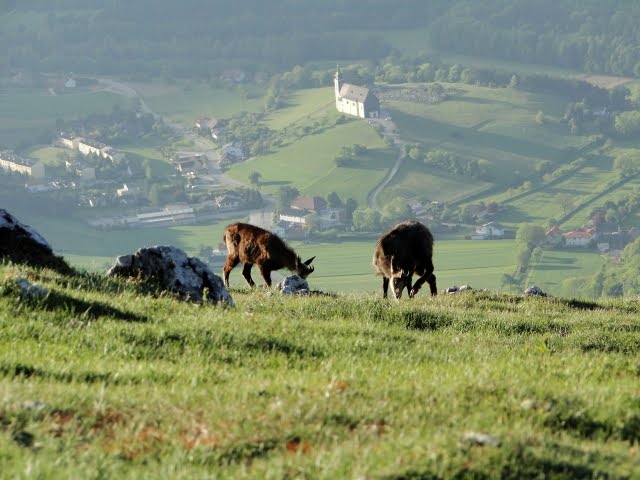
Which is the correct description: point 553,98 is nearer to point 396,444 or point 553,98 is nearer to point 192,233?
point 192,233

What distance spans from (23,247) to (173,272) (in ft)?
9.70

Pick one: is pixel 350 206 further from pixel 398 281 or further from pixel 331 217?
pixel 398 281

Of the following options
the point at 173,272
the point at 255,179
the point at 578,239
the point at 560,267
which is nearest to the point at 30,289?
the point at 173,272

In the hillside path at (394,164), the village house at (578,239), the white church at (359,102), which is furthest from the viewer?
the white church at (359,102)

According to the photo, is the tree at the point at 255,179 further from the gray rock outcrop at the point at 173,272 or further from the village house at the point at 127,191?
the gray rock outcrop at the point at 173,272

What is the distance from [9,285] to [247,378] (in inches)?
186

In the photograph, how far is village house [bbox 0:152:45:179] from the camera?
16400cm

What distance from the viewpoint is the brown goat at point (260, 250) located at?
26.8 m

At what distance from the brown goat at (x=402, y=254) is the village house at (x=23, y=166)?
148 metres

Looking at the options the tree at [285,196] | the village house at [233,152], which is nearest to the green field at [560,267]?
the tree at [285,196]

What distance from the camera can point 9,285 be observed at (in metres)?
13.8

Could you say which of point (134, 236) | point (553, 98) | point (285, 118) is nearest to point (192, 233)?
point (134, 236)

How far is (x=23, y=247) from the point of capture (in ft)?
60.2

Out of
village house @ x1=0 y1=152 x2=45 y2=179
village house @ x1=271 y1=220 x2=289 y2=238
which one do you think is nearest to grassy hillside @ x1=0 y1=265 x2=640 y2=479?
village house @ x1=271 y1=220 x2=289 y2=238
